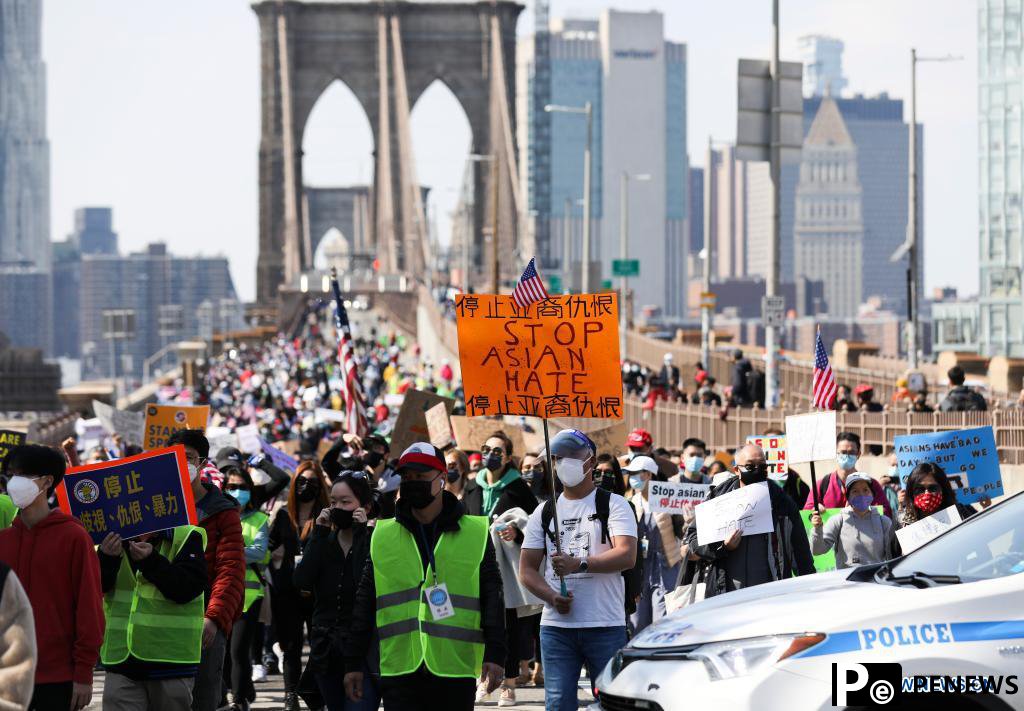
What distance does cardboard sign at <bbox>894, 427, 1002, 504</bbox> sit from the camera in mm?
10672

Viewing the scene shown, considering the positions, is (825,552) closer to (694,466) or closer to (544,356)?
(694,466)

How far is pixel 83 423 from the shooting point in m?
20.8

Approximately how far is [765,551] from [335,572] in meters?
1.86

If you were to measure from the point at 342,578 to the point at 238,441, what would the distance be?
803 centimetres

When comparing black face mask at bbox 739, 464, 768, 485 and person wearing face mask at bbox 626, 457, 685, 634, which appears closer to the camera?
black face mask at bbox 739, 464, 768, 485

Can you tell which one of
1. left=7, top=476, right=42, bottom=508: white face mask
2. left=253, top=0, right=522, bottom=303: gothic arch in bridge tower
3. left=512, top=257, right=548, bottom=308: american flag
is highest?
left=253, top=0, right=522, bottom=303: gothic arch in bridge tower

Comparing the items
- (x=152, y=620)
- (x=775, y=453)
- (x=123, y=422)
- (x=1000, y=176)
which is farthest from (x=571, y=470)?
(x=1000, y=176)

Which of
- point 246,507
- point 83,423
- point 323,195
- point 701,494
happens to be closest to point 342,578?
point 246,507

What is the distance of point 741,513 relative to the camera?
852 centimetres

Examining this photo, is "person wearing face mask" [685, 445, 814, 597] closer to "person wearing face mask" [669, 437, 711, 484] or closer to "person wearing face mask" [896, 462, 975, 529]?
"person wearing face mask" [896, 462, 975, 529]

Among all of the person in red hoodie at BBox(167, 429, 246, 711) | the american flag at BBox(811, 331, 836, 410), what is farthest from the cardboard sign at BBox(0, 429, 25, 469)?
the american flag at BBox(811, 331, 836, 410)

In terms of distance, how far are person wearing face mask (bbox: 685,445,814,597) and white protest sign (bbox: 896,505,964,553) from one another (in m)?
0.92

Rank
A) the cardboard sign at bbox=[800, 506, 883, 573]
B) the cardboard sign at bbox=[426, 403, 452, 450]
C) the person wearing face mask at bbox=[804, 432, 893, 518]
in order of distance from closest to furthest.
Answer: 1. the cardboard sign at bbox=[800, 506, 883, 573]
2. the person wearing face mask at bbox=[804, 432, 893, 518]
3. the cardboard sign at bbox=[426, 403, 452, 450]

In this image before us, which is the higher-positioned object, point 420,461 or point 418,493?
point 420,461
